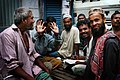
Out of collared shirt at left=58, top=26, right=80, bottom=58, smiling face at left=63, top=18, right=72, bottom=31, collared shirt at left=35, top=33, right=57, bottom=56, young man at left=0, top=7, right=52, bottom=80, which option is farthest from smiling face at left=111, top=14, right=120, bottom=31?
young man at left=0, top=7, right=52, bottom=80

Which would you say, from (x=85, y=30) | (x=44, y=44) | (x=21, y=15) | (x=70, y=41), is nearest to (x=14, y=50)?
(x=21, y=15)

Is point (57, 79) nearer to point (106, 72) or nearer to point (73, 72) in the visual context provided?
point (73, 72)

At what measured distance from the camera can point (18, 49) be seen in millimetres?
3012

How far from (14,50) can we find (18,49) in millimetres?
68

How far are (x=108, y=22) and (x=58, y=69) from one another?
2.27 m

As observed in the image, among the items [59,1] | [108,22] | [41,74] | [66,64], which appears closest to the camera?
[41,74]

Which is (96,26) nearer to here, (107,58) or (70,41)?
(107,58)

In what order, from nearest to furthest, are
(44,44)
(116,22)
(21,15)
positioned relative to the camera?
(21,15)
(116,22)
(44,44)

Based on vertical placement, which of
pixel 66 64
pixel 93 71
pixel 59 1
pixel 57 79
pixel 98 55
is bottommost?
pixel 57 79

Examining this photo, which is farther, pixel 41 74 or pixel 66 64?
pixel 66 64

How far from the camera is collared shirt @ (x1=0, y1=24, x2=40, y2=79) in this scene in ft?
9.56

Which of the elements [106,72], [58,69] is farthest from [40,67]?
[106,72]

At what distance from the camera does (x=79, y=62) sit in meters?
4.04

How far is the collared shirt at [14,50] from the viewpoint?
291cm
